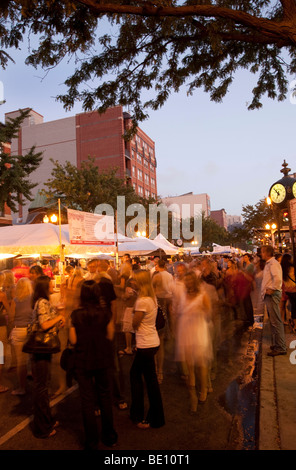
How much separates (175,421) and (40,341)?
1.92 meters

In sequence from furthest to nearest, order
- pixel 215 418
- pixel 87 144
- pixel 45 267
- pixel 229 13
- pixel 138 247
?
pixel 87 144
pixel 138 247
pixel 45 267
pixel 229 13
pixel 215 418

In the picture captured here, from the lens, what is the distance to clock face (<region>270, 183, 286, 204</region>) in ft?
35.2

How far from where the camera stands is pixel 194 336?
456 cm

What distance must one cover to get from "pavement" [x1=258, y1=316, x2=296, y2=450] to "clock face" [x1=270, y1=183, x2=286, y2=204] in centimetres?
517

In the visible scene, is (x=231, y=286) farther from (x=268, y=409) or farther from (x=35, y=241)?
(x=35, y=241)

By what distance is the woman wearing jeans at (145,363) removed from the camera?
3.99 m

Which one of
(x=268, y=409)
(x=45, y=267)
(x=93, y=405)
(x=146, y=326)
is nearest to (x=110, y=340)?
(x=146, y=326)

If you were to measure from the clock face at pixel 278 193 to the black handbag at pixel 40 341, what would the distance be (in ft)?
28.9

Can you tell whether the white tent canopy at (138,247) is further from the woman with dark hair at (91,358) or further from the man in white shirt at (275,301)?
the woman with dark hair at (91,358)

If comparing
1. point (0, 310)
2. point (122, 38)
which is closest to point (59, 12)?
point (122, 38)

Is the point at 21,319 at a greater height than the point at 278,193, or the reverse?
the point at 278,193

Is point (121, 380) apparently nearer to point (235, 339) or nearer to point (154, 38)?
point (235, 339)

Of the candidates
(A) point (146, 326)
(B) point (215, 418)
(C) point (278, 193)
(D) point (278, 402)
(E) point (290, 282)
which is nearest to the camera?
(A) point (146, 326)

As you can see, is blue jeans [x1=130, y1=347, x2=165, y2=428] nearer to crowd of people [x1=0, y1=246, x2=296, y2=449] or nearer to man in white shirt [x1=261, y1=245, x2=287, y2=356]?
crowd of people [x1=0, y1=246, x2=296, y2=449]
